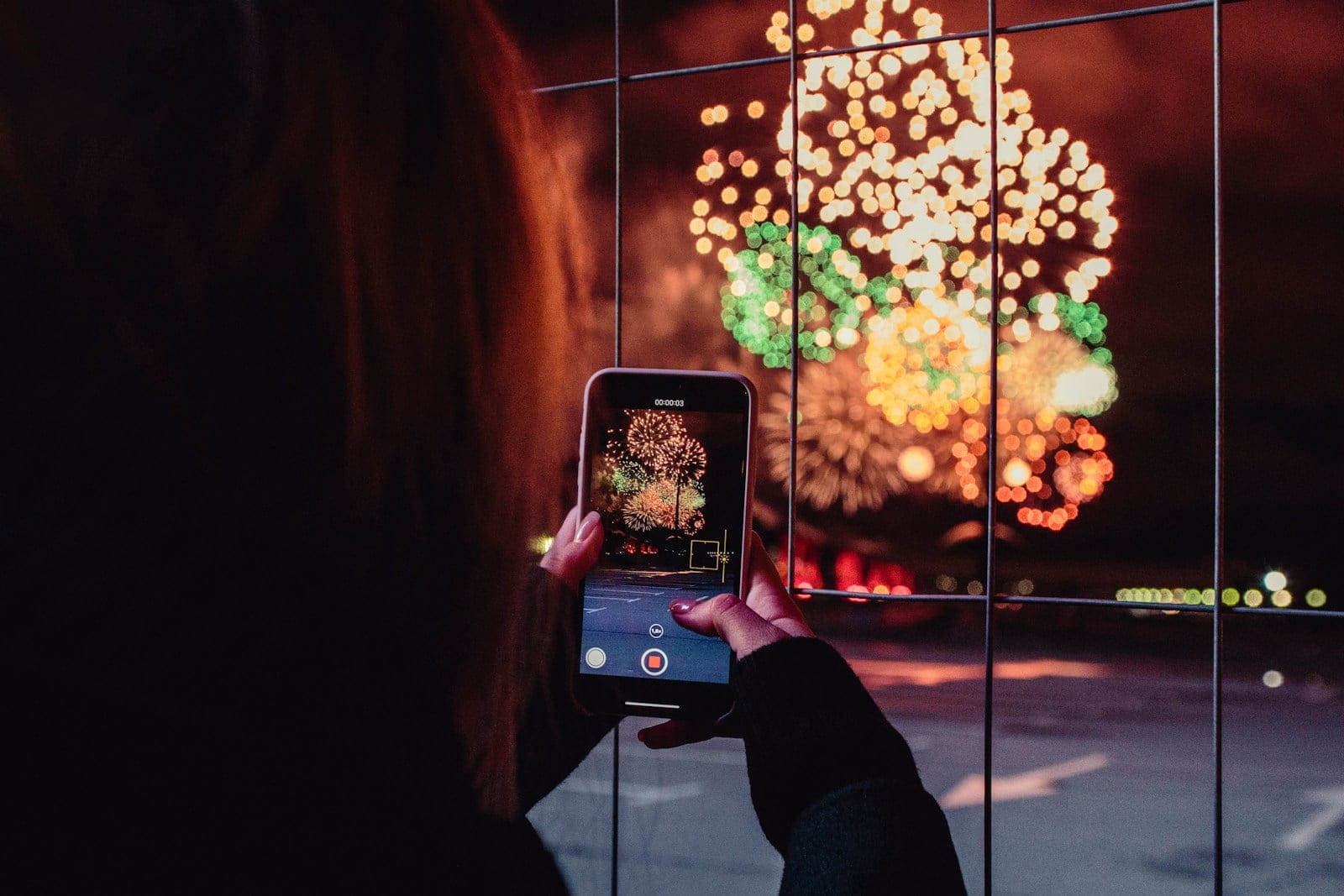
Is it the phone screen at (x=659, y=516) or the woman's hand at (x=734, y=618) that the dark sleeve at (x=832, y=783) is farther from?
the phone screen at (x=659, y=516)

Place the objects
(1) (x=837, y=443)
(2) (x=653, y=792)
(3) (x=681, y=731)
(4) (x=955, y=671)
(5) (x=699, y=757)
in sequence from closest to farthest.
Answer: (3) (x=681, y=731)
(2) (x=653, y=792)
(5) (x=699, y=757)
(4) (x=955, y=671)
(1) (x=837, y=443)

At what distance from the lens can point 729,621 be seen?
81 cm

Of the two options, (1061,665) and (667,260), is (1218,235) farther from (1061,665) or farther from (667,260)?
(667,260)

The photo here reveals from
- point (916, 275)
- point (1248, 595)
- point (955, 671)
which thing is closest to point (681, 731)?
point (955, 671)

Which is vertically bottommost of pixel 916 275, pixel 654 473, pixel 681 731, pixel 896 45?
pixel 681 731

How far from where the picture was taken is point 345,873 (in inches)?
17.8

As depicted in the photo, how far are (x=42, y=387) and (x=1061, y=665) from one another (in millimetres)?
13214

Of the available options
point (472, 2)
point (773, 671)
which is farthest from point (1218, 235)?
point (472, 2)

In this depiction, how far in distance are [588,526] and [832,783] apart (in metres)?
0.43

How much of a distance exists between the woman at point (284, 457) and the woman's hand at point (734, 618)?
16cm

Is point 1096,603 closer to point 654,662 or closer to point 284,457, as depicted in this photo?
point 654,662

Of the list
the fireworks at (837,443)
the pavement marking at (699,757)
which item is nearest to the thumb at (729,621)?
the pavement marking at (699,757)

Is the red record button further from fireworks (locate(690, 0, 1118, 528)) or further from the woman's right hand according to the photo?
fireworks (locate(690, 0, 1118, 528))

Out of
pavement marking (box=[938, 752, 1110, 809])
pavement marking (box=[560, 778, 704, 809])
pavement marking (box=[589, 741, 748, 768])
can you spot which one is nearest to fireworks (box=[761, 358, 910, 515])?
pavement marking (box=[589, 741, 748, 768])
